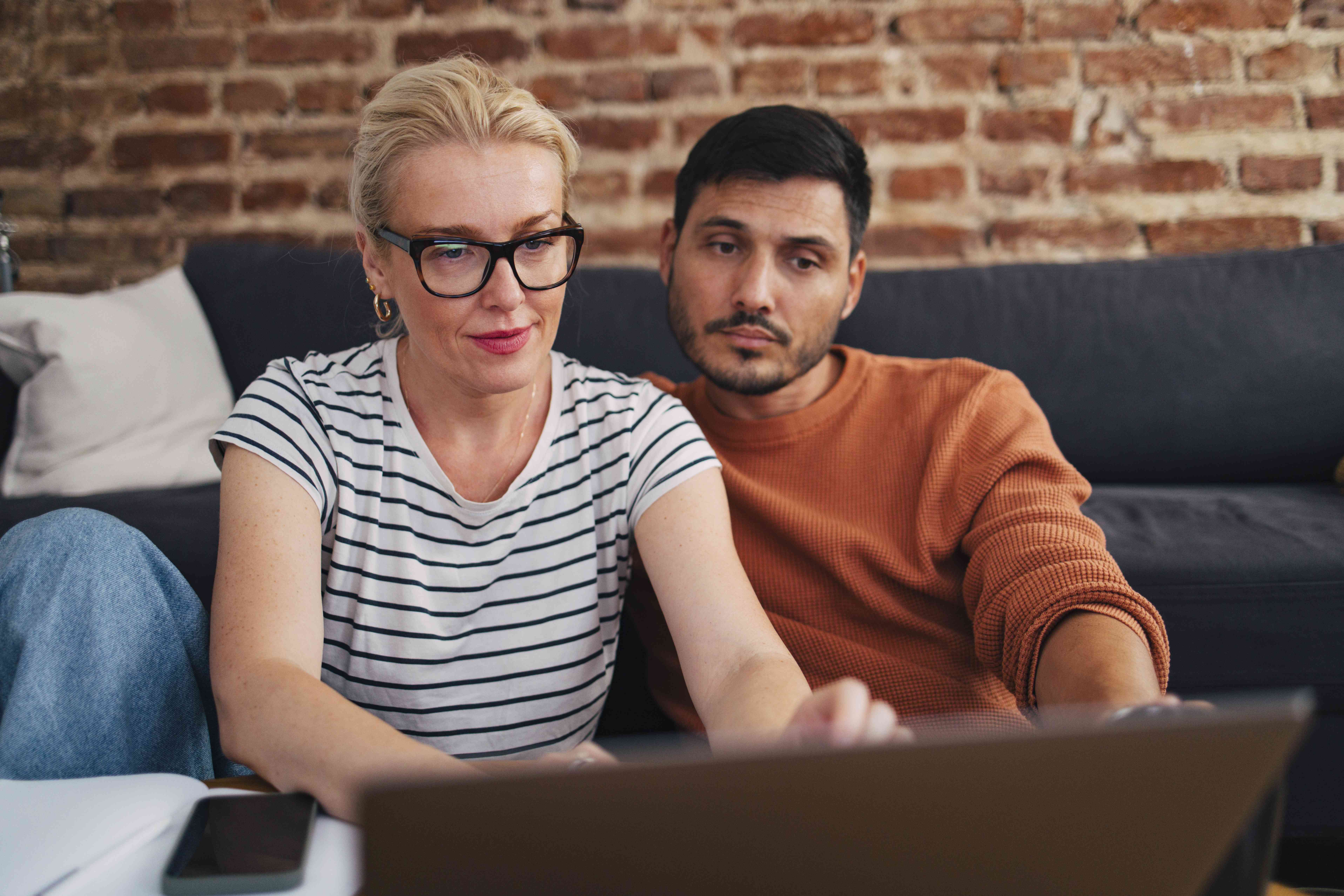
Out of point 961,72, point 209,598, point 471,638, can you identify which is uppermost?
point 961,72

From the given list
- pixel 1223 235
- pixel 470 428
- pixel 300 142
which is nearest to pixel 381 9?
pixel 300 142

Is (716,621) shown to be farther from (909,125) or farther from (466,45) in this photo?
(466,45)

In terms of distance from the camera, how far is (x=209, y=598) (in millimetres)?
1247

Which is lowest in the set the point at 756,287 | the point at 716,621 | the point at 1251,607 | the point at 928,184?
the point at 1251,607

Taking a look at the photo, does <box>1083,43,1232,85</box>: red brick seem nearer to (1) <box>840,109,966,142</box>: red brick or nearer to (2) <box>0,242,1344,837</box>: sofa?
(1) <box>840,109,966,142</box>: red brick

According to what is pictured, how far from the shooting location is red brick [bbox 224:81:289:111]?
2029 millimetres

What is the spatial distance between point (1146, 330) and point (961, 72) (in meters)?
0.76

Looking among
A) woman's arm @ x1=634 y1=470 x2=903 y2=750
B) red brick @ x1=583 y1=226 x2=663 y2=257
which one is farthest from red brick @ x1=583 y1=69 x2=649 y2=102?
woman's arm @ x1=634 y1=470 x2=903 y2=750

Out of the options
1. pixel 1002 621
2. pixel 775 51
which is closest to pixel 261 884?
pixel 1002 621

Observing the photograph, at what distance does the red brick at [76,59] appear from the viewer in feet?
6.71

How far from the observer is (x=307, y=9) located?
6.56 ft

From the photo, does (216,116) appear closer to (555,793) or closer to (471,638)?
(471,638)

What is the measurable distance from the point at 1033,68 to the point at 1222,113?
1.45ft

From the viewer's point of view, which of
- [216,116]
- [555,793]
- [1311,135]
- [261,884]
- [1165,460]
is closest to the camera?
[555,793]
